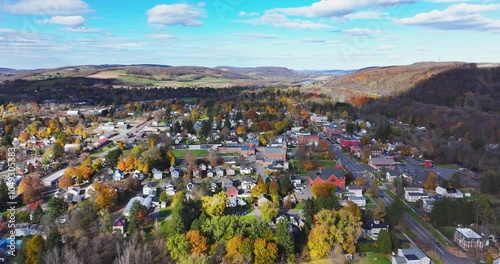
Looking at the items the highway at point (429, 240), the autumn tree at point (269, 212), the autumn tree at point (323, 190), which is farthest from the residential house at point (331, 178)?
the autumn tree at point (269, 212)

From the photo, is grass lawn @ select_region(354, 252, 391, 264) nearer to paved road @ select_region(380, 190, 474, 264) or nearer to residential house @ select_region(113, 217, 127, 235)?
paved road @ select_region(380, 190, 474, 264)

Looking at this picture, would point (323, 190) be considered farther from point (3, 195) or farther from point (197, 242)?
point (3, 195)

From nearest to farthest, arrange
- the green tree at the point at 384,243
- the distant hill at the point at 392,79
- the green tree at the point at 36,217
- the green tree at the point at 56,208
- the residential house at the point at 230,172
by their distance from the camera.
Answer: the green tree at the point at 384,243 < the green tree at the point at 36,217 < the green tree at the point at 56,208 < the residential house at the point at 230,172 < the distant hill at the point at 392,79

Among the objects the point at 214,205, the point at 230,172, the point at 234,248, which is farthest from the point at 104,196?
the point at 230,172

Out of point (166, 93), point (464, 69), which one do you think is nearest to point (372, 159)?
point (464, 69)

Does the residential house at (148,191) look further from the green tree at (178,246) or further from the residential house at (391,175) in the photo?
the residential house at (391,175)

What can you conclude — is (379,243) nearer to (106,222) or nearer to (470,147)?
(106,222)

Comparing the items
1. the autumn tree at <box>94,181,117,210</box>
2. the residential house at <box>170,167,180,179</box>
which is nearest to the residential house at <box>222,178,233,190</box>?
the residential house at <box>170,167,180,179</box>
